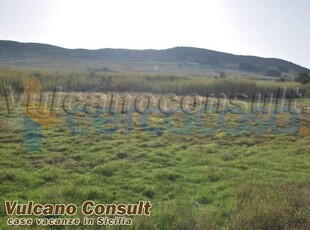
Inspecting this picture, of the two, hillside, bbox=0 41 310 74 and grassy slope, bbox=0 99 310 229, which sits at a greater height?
hillside, bbox=0 41 310 74

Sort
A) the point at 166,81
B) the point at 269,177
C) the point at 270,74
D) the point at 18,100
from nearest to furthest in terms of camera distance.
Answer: the point at 269,177, the point at 18,100, the point at 166,81, the point at 270,74

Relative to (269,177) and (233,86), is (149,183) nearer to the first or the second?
(269,177)

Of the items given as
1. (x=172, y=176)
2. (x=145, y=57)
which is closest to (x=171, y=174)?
(x=172, y=176)

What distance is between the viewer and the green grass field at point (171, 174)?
9.54 meters

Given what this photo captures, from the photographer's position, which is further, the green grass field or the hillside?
the hillside

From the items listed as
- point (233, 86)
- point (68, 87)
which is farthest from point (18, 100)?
point (233, 86)

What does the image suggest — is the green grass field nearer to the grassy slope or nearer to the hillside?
the grassy slope

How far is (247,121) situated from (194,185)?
16297 mm

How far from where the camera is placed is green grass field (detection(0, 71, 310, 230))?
954 cm

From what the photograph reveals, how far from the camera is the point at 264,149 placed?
18.0m

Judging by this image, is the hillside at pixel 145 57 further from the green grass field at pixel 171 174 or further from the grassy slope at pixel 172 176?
the grassy slope at pixel 172 176

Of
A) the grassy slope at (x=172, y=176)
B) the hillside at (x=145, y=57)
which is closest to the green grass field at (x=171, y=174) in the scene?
the grassy slope at (x=172, y=176)

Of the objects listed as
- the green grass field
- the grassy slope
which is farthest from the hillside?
the grassy slope

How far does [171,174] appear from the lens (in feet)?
42.3
